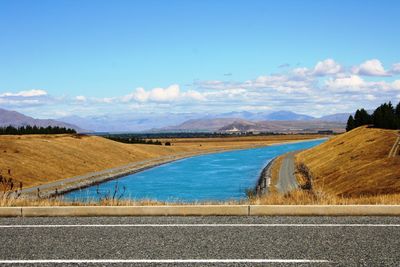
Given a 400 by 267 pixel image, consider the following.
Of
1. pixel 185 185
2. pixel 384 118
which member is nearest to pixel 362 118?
pixel 384 118

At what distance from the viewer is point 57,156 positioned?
7012 cm

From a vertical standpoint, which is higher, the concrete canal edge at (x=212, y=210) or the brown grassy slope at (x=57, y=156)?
the concrete canal edge at (x=212, y=210)

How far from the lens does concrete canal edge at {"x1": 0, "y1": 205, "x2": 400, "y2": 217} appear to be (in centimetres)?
956

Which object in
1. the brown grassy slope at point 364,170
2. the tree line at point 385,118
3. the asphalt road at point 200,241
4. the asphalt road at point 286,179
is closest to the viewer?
the asphalt road at point 200,241

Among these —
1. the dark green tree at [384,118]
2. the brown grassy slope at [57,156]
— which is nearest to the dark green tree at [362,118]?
the dark green tree at [384,118]

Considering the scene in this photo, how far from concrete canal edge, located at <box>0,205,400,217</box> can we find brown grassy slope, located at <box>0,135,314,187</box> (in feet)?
146

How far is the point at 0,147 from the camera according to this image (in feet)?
209

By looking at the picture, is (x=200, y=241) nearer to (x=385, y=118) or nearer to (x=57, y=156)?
(x=57, y=156)

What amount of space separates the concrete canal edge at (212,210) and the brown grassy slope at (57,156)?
146 feet

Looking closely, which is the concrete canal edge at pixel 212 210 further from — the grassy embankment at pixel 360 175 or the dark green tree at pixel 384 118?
the dark green tree at pixel 384 118

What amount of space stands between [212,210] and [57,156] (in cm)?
6434

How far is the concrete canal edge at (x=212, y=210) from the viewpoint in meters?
9.56

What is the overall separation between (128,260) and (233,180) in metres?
55.6

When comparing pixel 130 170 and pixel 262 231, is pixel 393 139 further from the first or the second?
pixel 262 231
